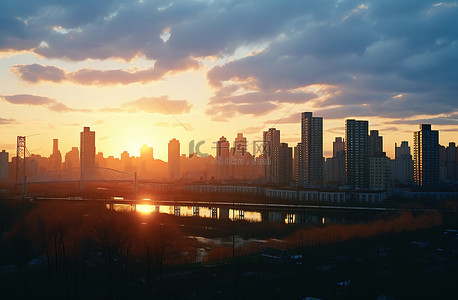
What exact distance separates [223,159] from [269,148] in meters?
9.43

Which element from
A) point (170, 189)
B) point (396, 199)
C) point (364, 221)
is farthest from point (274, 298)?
point (170, 189)

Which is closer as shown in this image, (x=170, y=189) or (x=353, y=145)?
(x=353, y=145)

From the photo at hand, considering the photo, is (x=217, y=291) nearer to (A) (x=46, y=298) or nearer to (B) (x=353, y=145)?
(A) (x=46, y=298)

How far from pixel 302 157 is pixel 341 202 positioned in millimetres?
11222

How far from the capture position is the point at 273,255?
11508mm

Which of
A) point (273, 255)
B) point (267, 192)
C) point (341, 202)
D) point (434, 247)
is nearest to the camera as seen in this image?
point (273, 255)

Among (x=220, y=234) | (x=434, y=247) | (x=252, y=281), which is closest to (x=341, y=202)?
(x=220, y=234)

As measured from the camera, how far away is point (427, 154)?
119ft

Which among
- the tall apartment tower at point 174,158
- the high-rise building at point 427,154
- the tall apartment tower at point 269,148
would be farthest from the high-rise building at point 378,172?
the tall apartment tower at point 174,158

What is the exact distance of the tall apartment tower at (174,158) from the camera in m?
65.7

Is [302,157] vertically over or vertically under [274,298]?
over

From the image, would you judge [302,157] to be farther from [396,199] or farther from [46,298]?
[46,298]

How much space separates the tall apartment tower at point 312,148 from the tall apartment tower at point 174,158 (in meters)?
31.0

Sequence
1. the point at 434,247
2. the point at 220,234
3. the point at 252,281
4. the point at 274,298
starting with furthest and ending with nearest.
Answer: the point at 220,234
the point at 434,247
the point at 252,281
the point at 274,298
